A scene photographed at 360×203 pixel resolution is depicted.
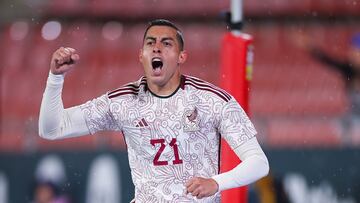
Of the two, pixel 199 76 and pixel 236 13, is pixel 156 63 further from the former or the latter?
pixel 199 76

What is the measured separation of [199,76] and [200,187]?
307 inches

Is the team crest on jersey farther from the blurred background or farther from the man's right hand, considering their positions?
the blurred background

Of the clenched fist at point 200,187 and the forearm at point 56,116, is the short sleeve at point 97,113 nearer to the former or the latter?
the forearm at point 56,116

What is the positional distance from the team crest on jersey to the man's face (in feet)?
0.64

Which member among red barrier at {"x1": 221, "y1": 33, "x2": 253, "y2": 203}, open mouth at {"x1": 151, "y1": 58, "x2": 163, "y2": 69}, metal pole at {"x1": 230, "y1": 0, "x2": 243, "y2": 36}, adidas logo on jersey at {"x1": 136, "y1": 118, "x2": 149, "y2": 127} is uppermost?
metal pole at {"x1": 230, "y1": 0, "x2": 243, "y2": 36}

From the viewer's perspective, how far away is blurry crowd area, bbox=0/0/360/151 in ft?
39.7

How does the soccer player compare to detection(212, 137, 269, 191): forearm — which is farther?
the soccer player

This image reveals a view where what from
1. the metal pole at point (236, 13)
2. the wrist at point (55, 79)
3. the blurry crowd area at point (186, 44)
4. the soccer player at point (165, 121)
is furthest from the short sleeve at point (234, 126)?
the blurry crowd area at point (186, 44)

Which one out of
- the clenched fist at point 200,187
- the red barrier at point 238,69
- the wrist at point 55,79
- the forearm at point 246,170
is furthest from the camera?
the red barrier at point 238,69

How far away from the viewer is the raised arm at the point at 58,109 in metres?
4.70

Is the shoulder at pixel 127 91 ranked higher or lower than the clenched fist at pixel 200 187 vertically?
higher

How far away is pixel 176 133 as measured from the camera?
15.8 feet

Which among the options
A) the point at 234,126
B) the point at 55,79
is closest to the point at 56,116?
the point at 55,79

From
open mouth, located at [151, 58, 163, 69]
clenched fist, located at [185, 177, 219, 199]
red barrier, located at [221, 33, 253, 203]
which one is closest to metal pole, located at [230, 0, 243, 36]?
red barrier, located at [221, 33, 253, 203]
